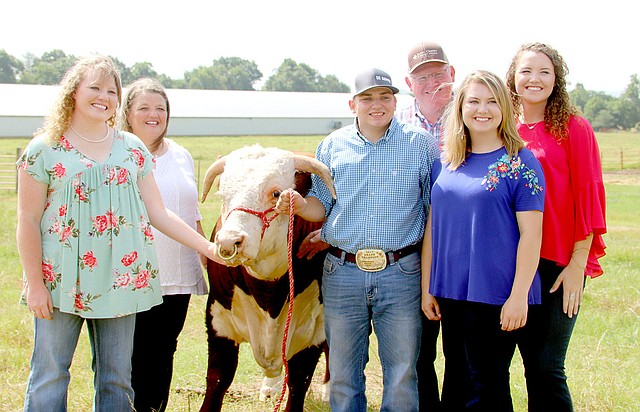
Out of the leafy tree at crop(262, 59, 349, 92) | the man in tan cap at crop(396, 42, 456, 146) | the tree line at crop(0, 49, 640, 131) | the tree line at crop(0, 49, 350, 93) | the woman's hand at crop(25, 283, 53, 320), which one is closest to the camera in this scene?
the woman's hand at crop(25, 283, 53, 320)

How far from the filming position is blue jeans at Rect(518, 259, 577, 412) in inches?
164

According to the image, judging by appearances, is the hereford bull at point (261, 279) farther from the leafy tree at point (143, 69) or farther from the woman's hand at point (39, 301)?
the leafy tree at point (143, 69)

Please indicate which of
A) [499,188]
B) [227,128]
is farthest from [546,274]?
[227,128]

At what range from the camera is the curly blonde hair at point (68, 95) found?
384cm

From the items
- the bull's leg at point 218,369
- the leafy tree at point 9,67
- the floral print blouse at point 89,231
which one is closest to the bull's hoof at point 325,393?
the bull's leg at point 218,369

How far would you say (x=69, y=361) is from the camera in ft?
12.8

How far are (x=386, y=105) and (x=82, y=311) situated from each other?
2213mm

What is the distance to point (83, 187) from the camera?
12.7 ft

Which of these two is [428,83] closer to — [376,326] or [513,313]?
[376,326]

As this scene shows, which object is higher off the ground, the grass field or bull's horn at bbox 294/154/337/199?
bull's horn at bbox 294/154/337/199

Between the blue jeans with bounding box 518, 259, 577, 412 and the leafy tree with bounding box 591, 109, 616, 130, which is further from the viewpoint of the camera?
the leafy tree with bounding box 591, 109, 616, 130

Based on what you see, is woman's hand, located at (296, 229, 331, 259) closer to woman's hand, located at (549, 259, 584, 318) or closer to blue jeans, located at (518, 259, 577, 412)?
blue jeans, located at (518, 259, 577, 412)

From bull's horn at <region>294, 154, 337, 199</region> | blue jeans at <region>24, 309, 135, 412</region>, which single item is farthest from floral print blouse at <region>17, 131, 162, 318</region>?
bull's horn at <region>294, 154, 337, 199</region>

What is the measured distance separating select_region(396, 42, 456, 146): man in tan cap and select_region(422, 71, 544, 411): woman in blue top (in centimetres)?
115
